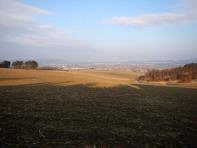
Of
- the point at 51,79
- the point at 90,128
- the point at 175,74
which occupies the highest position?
the point at 175,74

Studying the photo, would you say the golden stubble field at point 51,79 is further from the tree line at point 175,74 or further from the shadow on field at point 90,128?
the shadow on field at point 90,128

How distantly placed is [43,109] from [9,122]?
413 cm

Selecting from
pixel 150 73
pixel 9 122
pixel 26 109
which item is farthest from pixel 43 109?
pixel 150 73

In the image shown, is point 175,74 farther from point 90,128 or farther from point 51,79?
point 90,128

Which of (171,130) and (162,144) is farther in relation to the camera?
(171,130)

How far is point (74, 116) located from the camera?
1416 centimetres

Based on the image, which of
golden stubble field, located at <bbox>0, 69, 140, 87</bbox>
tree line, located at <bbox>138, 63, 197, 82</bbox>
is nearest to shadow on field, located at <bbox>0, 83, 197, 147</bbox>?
golden stubble field, located at <bbox>0, 69, 140, 87</bbox>

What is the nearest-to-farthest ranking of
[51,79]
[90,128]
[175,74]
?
[90,128] → [51,79] → [175,74]

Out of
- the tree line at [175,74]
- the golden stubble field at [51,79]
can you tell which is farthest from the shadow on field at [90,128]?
the tree line at [175,74]

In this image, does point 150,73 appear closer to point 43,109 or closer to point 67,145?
point 43,109

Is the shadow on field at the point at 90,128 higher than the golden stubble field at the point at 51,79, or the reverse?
the golden stubble field at the point at 51,79

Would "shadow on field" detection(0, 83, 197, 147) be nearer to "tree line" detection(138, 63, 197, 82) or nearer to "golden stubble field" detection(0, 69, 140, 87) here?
"golden stubble field" detection(0, 69, 140, 87)

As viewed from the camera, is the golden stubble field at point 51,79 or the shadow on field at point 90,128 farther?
the golden stubble field at point 51,79

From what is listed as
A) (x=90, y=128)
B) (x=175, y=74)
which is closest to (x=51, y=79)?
(x=90, y=128)
